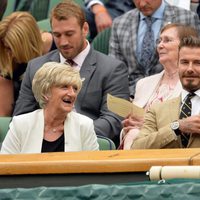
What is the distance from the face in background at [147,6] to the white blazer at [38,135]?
1.71 metres

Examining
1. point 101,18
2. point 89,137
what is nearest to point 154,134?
point 89,137

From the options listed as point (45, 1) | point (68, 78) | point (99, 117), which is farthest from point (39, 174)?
point (45, 1)

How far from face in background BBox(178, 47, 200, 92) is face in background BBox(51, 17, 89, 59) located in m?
1.10

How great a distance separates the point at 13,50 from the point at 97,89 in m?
0.77

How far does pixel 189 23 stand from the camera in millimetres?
7703

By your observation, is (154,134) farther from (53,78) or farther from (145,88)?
(145,88)

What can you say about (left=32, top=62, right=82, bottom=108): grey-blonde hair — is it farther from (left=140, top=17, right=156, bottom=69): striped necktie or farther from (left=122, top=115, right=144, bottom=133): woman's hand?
(left=140, top=17, right=156, bottom=69): striped necktie

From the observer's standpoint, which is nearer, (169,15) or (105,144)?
(105,144)

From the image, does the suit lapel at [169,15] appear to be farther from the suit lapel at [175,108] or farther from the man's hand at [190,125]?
the man's hand at [190,125]

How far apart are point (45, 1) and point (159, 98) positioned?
2.45 m

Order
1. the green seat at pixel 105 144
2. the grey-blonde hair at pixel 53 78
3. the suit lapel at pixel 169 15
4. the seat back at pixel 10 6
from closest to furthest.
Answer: the grey-blonde hair at pixel 53 78 → the green seat at pixel 105 144 → the suit lapel at pixel 169 15 → the seat back at pixel 10 6

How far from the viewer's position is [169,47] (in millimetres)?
6969

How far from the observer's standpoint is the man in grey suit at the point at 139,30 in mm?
7617

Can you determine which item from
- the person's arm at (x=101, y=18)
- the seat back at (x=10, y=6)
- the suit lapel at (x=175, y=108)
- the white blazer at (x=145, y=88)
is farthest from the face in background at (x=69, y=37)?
the seat back at (x=10, y=6)
